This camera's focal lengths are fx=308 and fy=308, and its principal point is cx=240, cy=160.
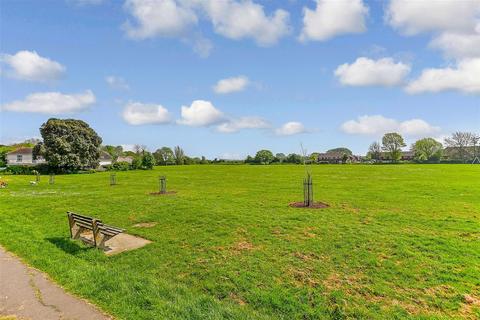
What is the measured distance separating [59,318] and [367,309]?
5.53 metres

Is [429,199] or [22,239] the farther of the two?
[429,199]

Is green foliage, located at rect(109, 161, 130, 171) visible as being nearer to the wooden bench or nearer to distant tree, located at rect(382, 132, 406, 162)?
the wooden bench

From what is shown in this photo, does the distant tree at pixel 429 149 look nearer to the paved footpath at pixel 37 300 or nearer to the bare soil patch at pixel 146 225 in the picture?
the bare soil patch at pixel 146 225

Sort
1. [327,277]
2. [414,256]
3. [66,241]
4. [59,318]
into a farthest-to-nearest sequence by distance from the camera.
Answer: [66,241]
[414,256]
[327,277]
[59,318]

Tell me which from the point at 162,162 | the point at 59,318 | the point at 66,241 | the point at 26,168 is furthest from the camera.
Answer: the point at 162,162

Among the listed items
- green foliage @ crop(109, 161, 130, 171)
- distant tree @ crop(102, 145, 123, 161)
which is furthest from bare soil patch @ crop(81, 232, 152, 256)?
distant tree @ crop(102, 145, 123, 161)

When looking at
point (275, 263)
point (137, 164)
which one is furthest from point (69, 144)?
point (275, 263)

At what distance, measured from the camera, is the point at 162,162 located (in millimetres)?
85438

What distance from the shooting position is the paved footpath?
5.43m

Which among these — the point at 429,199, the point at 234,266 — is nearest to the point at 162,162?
the point at 429,199

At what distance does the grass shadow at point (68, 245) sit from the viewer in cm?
920

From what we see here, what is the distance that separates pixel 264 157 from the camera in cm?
9031

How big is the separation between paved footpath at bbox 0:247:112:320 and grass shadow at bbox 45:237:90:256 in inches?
61.7

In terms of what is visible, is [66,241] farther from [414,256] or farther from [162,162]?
[162,162]
